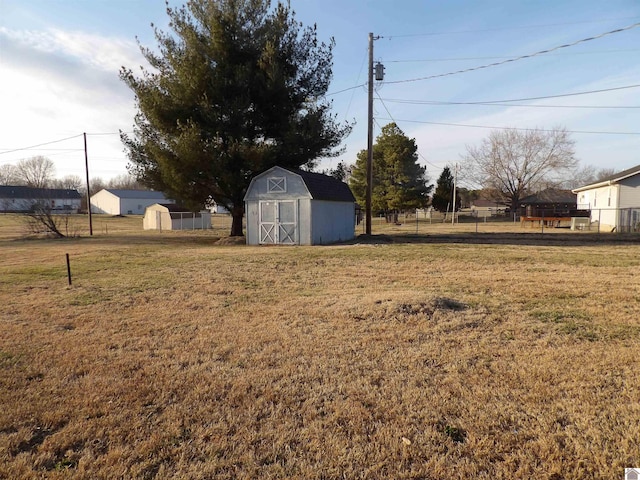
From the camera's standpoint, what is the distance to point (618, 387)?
10.9ft

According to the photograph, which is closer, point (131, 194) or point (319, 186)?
point (319, 186)

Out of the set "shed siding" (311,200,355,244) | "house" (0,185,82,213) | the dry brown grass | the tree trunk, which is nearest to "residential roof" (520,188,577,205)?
"shed siding" (311,200,355,244)

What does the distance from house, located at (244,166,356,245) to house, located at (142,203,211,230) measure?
18.6 m

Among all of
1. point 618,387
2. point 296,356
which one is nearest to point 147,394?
point 296,356

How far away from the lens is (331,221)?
18.4 metres

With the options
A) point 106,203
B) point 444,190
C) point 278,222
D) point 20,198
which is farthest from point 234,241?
point 106,203

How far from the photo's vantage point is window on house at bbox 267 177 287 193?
16.9m

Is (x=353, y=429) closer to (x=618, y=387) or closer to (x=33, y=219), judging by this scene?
(x=618, y=387)

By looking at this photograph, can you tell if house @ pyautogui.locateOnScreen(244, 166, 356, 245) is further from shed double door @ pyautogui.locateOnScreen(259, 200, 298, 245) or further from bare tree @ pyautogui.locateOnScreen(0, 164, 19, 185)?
bare tree @ pyautogui.locateOnScreen(0, 164, 19, 185)

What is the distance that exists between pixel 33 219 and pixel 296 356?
26.9 meters

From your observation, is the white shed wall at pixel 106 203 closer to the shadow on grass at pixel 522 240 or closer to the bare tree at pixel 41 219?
the bare tree at pixel 41 219

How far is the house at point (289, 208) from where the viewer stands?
16719mm

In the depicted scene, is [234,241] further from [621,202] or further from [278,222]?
[621,202]

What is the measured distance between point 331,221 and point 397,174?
21.1 meters
